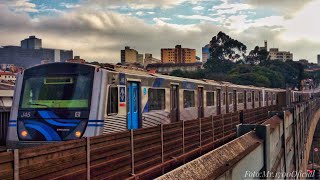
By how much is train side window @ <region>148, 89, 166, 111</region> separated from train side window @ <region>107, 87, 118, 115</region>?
9.12 feet

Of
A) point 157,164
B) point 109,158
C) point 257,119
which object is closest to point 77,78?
point 157,164

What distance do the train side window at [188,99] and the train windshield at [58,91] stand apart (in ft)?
25.7

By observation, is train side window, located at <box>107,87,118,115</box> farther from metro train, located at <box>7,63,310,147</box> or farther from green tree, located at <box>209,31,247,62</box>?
green tree, located at <box>209,31,247,62</box>

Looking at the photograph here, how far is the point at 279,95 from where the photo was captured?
50.5 metres

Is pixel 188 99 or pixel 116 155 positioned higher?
pixel 188 99

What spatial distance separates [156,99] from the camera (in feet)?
52.1

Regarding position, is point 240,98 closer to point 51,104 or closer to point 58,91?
point 58,91

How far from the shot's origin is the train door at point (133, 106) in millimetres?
13419

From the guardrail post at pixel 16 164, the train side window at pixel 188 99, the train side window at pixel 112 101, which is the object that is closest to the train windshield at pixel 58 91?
the train side window at pixel 112 101

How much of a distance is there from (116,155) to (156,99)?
8.85m

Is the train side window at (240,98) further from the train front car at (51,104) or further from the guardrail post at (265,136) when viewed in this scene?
the train front car at (51,104)

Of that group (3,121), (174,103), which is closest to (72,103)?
(3,121)

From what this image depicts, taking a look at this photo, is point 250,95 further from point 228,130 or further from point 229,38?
point 229,38

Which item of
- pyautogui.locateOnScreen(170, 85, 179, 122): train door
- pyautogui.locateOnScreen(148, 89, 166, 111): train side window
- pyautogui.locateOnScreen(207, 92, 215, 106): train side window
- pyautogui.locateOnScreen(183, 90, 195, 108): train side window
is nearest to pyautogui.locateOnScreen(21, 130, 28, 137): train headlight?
pyautogui.locateOnScreen(148, 89, 166, 111): train side window
